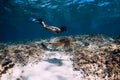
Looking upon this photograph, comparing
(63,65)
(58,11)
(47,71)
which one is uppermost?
(47,71)

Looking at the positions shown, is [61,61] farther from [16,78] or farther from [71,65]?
[16,78]

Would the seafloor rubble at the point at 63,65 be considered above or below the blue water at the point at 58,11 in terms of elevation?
above

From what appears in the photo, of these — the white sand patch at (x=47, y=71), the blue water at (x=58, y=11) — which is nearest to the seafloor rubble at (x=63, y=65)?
the white sand patch at (x=47, y=71)

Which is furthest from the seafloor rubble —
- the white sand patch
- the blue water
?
the blue water

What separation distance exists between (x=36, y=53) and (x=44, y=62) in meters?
1.44

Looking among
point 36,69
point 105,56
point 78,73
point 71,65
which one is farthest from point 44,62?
point 105,56

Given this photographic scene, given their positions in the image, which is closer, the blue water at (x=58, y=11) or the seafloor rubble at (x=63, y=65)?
the seafloor rubble at (x=63, y=65)

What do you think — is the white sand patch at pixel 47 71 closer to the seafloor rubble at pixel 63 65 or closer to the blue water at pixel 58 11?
the seafloor rubble at pixel 63 65

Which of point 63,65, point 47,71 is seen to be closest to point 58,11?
point 63,65

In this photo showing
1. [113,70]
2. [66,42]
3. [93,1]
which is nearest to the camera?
[113,70]

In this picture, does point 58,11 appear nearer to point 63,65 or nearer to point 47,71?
point 63,65

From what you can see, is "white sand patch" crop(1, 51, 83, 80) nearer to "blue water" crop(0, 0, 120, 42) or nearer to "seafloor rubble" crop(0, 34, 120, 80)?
"seafloor rubble" crop(0, 34, 120, 80)

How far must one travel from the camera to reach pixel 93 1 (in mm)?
36188

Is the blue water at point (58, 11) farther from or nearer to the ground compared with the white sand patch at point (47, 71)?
nearer to the ground
